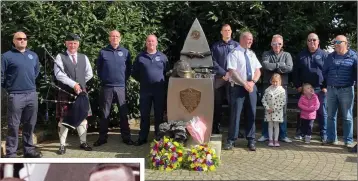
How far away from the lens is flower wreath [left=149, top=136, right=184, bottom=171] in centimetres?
474

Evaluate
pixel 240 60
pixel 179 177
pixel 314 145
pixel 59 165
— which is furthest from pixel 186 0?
pixel 59 165

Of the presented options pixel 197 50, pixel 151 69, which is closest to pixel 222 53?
pixel 197 50

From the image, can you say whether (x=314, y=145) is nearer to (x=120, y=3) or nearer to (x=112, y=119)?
(x=112, y=119)

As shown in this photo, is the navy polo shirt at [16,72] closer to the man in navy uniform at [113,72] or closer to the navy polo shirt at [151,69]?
the man in navy uniform at [113,72]

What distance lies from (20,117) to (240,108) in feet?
9.55

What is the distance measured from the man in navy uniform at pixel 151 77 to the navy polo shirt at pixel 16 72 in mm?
1527

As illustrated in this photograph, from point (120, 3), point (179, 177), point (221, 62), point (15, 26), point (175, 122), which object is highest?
point (120, 3)

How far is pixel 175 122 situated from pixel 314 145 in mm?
2225

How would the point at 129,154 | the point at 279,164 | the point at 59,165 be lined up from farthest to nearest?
the point at 129,154, the point at 279,164, the point at 59,165

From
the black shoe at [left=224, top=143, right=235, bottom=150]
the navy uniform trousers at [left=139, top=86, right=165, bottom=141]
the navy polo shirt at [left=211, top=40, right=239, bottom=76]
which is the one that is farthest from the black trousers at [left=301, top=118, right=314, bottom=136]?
the navy uniform trousers at [left=139, top=86, right=165, bottom=141]

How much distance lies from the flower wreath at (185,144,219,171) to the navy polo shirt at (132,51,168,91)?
4.64 feet

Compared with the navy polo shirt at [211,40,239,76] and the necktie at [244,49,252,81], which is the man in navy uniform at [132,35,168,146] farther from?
the necktie at [244,49,252,81]

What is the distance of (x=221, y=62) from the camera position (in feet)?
20.3

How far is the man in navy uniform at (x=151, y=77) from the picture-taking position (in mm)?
5848
